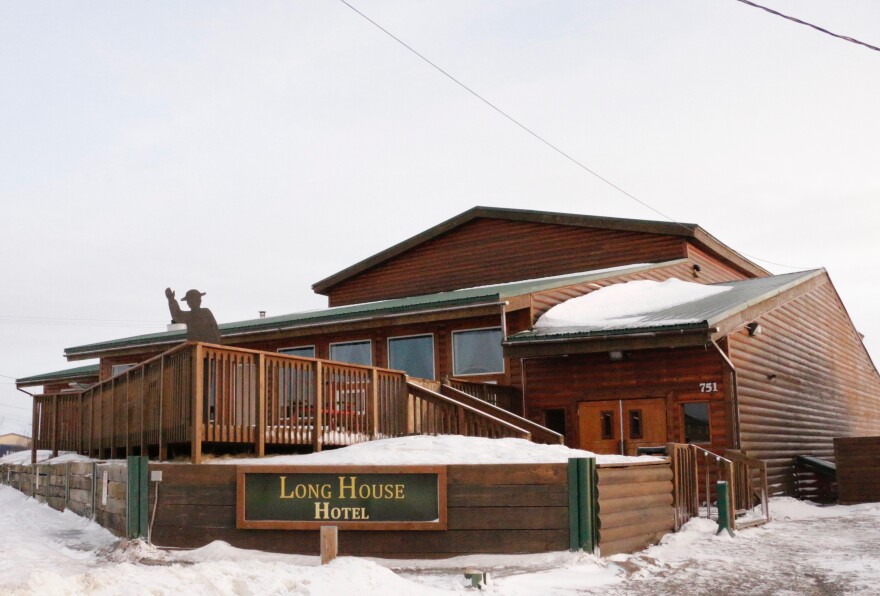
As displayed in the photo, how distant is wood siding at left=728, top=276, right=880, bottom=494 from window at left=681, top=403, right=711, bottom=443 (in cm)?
101

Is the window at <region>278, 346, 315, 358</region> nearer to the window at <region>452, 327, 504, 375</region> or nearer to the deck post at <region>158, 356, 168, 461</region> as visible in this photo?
the window at <region>452, 327, 504, 375</region>

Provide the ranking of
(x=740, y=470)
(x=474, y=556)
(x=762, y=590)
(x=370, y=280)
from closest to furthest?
(x=762, y=590) → (x=474, y=556) → (x=740, y=470) → (x=370, y=280)

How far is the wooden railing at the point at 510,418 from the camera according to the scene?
52.3 ft

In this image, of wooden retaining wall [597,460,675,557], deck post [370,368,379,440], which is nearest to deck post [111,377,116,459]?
deck post [370,368,379,440]

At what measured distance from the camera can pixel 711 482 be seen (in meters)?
17.9

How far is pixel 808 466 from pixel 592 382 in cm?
712

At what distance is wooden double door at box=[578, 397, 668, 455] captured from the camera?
18578 mm

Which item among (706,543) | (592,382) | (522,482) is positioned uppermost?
(592,382)

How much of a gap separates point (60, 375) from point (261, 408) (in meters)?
25.4

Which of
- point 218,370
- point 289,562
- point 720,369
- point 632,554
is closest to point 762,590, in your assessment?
point 632,554

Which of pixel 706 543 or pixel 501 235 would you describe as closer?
pixel 706 543

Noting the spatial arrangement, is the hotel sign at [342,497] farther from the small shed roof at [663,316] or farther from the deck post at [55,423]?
the deck post at [55,423]

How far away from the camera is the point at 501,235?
90.9 ft

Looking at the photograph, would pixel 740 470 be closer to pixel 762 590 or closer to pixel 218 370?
pixel 762 590
